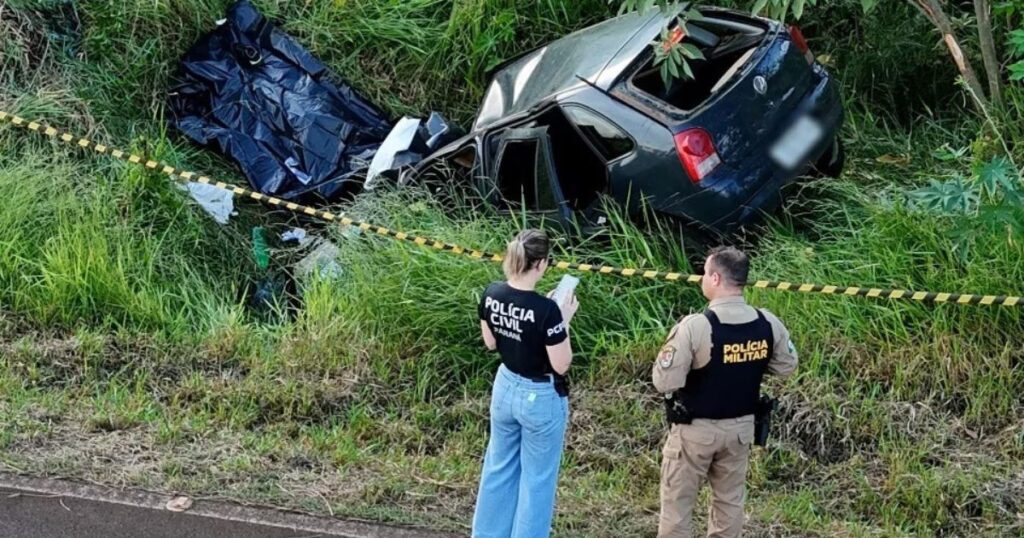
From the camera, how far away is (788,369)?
389cm

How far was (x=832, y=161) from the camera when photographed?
682 centimetres

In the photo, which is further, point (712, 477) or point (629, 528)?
point (629, 528)

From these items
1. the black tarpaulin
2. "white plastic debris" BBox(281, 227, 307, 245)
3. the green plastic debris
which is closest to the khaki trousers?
"white plastic debris" BBox(281, 227, 307, 245)

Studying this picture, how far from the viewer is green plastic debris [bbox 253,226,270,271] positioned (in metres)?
7.37

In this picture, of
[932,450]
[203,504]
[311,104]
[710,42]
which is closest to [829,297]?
[932,450]

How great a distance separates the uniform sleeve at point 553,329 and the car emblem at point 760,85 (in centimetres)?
280

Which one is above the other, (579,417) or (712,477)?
(712,477)

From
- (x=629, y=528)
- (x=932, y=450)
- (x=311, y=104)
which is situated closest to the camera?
(x=629, y=528)

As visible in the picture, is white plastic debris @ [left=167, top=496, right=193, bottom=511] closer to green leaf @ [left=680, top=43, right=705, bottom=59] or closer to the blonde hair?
the blonde hair

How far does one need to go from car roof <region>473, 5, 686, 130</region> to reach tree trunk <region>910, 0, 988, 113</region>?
5.17ft

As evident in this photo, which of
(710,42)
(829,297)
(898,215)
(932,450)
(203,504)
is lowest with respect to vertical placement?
(203,504)

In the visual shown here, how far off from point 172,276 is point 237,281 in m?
0.54

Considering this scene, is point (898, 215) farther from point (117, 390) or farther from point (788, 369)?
Answer: point (117, 390)

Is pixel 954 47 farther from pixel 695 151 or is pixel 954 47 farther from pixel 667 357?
pixel 667 357
